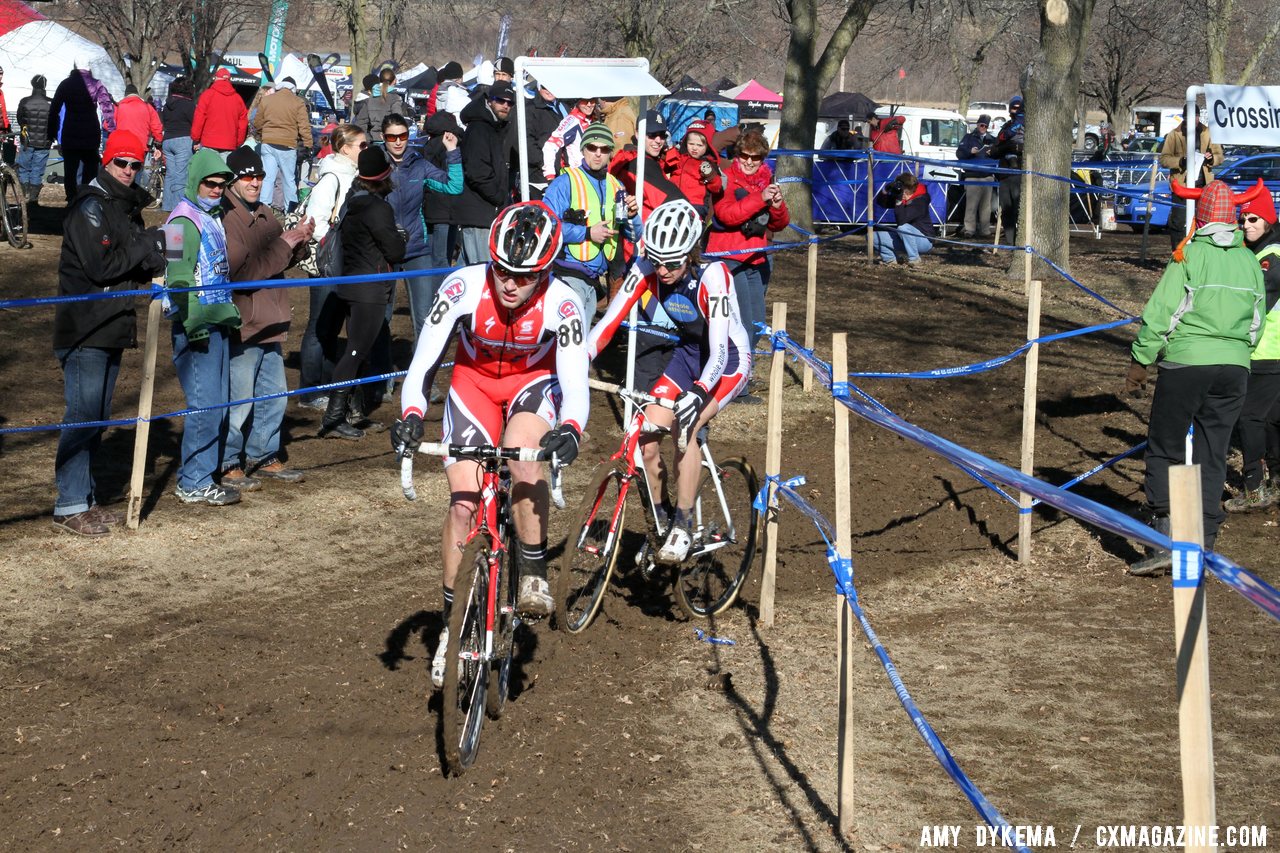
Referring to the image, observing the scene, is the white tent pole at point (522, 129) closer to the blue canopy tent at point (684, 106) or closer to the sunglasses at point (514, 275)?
the sunglasses at point (514, 275)

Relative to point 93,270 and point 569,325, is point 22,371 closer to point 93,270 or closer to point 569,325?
point 93,270

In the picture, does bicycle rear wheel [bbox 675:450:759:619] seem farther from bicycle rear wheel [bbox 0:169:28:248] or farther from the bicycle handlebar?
bicycle rear wheel [bbox 0:169:28:248]

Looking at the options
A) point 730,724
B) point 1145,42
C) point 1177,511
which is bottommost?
point 730,724

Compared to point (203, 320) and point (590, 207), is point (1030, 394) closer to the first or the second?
point (590, 207)

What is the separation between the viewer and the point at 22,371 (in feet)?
40.6

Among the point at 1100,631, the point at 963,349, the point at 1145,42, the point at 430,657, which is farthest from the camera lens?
the point at 1145,42

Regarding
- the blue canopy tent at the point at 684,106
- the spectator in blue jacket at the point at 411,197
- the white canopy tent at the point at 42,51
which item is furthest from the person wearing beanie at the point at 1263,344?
the white canopy tent at the point at 42,51

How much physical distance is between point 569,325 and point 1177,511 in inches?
148

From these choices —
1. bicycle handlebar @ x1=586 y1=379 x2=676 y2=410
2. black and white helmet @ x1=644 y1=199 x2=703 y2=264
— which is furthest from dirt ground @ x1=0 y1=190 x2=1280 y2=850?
black and white helmet @ x1=644 y1=199 x2=703 y2=264

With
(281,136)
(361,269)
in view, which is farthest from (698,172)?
(281,136)

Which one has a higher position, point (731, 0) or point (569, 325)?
point (731, 0)

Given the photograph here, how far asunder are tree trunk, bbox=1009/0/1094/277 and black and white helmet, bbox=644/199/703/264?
12.4 metres

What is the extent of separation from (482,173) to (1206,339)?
21.8ft

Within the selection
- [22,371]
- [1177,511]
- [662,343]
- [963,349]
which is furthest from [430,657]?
[963,349]
